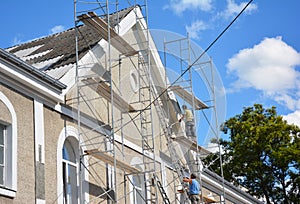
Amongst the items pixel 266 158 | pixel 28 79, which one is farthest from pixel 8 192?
pixel 266 158

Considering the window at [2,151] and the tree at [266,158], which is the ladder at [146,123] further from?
the tree at [266,158]

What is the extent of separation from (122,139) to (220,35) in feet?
19.0

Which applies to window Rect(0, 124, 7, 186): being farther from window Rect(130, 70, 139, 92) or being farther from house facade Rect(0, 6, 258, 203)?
window Rect(130, 70, 139, 92)

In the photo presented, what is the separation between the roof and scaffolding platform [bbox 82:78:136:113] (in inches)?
28.1

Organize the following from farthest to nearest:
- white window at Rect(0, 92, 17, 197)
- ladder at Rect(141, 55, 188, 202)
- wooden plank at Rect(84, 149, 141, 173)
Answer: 1. ladder at Rect(141, 55, 188, 202)
2. wooden plank at Rect(84, 149, 141, 173)
3. white window at Rect(0, 92, 17, 197)

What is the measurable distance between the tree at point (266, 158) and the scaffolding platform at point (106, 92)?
22472 mm

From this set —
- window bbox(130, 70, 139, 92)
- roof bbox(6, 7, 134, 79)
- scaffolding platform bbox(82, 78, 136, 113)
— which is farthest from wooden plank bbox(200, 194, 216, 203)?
roof bbox(6, 7, 134, 79)

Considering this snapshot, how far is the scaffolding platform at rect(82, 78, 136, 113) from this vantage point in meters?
17.0

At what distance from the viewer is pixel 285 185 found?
136 feet

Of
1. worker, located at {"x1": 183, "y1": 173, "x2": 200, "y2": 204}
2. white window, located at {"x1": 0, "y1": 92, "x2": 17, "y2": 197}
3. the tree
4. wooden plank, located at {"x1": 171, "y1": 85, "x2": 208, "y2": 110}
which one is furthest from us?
the tree

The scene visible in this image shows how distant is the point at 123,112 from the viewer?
18656 mm

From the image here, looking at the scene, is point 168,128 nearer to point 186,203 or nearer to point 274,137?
point 186,203

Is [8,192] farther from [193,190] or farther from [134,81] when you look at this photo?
[193,190]

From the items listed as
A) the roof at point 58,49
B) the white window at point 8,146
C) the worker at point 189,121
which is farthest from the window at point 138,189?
the white window at point 8,146
